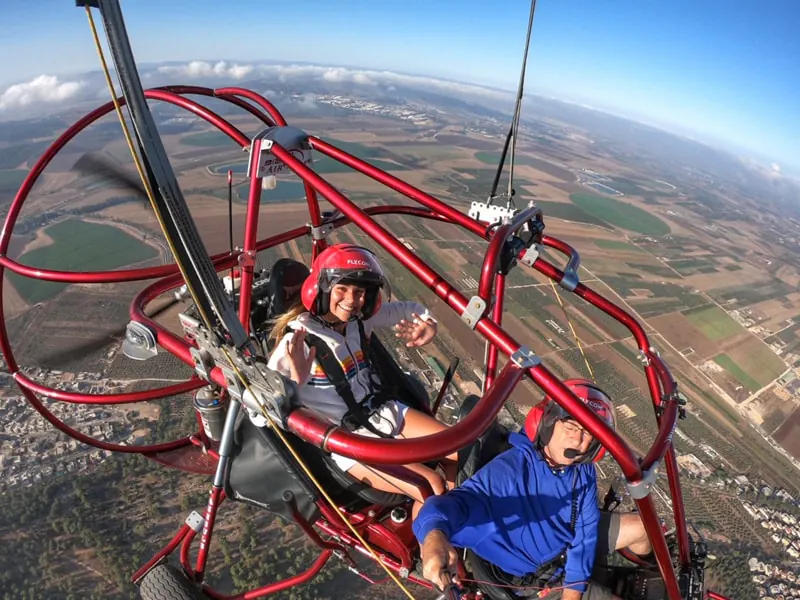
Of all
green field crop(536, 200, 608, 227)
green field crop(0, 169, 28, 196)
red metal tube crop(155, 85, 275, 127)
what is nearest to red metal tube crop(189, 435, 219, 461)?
red metal tube crop(155, 85, 275, 127)

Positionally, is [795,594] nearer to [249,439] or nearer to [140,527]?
[249,439]

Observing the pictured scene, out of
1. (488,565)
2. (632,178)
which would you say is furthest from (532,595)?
(632,178)

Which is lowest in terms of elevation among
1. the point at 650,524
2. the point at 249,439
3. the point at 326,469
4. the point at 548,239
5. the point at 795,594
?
the point at 795,594

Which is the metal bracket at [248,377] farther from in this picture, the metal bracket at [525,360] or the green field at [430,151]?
the green field at [430,151]

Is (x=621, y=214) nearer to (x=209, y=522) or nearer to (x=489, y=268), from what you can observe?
(x=489, y=268)

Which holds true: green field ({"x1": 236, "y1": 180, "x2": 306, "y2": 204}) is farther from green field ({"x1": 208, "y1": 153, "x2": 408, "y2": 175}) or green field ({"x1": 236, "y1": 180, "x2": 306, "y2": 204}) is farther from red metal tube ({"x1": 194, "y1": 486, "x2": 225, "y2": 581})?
red metal tube ({"x1": 194, "y1": 486, "x2": 225, "y2": 581})
